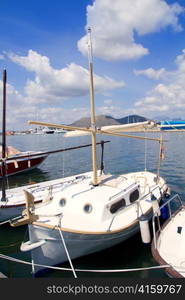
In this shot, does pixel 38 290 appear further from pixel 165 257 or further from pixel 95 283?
pixel 165 257

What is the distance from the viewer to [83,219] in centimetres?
868

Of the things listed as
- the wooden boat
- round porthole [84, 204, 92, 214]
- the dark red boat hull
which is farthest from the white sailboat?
the dark red boat hull

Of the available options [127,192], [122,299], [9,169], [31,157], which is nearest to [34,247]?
[122,299]

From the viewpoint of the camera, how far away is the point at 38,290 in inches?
226

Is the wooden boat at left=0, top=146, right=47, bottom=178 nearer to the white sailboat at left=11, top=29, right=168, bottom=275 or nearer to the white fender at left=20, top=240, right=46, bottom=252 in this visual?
the white sailboat at left=11, top=29, right=168, bottom=275

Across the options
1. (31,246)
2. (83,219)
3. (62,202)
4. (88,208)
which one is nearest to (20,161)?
(62,202)

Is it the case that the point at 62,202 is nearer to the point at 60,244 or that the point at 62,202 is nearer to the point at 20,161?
the point at 60,244

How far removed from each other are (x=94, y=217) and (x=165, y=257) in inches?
132

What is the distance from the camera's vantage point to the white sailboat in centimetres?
753

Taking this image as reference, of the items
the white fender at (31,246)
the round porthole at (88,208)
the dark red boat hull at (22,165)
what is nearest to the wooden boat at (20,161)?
the dark red boat hull at (22,165)

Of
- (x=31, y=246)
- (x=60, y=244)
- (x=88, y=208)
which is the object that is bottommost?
(x=60, y=244)

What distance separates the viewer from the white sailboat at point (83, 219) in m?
7.53

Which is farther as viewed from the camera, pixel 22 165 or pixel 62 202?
pixel 22 165

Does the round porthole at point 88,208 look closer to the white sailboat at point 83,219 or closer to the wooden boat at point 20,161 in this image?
the white sailboat at point 83,219
